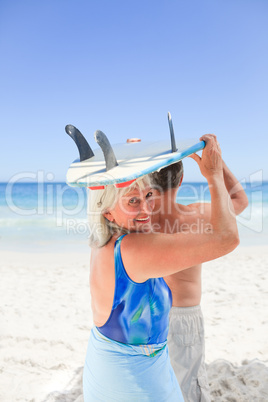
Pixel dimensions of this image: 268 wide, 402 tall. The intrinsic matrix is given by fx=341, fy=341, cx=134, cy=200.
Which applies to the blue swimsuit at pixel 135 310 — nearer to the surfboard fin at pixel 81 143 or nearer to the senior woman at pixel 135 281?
the senior woman at pixel 135 281

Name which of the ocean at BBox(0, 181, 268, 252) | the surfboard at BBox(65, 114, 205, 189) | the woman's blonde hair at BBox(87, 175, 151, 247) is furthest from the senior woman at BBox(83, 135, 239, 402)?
the ocean at BBox(0, 181, 268, 252)

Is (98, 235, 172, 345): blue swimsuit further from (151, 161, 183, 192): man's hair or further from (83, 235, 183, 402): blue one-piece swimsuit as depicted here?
(151, 161, 183, 192): man's hair

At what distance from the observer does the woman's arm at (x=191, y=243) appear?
119 centimetres

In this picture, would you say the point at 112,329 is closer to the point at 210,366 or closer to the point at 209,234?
the point at 209,234

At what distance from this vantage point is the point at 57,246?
10016 millimetres

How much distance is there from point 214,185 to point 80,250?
8.38m

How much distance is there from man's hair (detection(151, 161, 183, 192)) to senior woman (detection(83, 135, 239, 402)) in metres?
0.41

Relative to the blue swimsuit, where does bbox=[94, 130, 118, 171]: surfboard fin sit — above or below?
above

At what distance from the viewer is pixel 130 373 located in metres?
1.37

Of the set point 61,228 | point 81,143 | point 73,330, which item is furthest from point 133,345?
point 61,228

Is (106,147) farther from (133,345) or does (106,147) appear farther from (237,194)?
(237,194)

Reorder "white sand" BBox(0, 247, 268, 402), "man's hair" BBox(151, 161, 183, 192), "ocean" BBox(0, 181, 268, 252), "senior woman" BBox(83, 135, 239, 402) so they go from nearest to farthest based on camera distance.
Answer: "senior woman" BBox(83, 135, 239, 402)
"man's hair" BBox(151, 161, 183, 192)
"white sand" BBox(0, 247, 268, 402)
"ocean" BBox(0, 181, 268, 252)

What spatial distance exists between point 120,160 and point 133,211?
0.22 m

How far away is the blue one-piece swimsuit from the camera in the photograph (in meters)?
1.32
